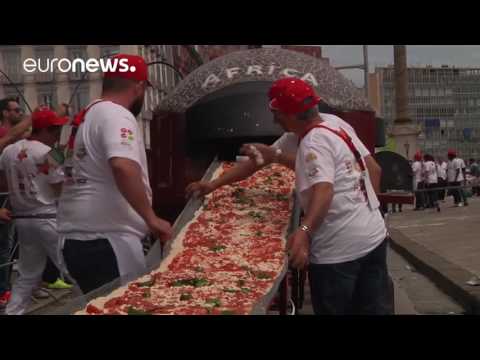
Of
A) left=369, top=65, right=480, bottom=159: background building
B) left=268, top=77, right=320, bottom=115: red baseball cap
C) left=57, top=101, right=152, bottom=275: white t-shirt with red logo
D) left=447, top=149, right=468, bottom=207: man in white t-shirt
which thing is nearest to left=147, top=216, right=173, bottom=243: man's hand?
left=57, top=101, right=152, bottom=275: white t-shirt with red logo

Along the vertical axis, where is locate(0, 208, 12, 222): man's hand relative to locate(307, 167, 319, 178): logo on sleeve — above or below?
below

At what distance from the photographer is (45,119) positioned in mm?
6078

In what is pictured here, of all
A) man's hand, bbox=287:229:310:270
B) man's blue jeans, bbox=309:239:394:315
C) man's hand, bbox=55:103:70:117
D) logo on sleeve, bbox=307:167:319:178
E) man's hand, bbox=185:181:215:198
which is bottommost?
man's blue jeans, bbox=309:239:394:315

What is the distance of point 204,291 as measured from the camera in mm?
4051

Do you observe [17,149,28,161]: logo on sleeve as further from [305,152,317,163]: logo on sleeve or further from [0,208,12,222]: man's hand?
[305,152,317,163]: logo on sleeve

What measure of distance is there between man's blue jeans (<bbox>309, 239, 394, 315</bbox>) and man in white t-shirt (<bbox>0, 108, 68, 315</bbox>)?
2.90 meters

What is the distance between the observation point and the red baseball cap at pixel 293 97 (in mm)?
3986

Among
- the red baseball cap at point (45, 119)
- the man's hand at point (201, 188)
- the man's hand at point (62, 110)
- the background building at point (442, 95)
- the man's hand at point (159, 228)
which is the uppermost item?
the background building at point (442, 95)

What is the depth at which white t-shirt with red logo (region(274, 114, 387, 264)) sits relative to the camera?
3.83m

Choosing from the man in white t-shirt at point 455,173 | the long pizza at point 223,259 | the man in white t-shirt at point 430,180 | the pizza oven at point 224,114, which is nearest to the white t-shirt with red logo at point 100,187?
the long pizza at point 223,259

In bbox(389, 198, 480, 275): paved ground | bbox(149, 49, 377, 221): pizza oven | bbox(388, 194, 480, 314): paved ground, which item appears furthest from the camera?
bbox(389, 198, 480, 275): paved ground

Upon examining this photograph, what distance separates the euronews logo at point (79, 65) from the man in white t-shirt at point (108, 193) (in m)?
0.03

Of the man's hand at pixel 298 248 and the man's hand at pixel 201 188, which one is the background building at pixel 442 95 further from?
the man's hand at pixel 298 248
